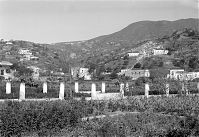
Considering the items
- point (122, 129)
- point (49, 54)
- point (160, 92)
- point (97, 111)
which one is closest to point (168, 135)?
point (122, 129)

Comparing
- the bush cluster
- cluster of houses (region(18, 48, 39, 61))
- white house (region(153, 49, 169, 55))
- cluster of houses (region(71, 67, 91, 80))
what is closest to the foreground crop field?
the bush cluster

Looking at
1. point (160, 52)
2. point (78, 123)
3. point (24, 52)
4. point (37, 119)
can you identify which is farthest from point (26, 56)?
point (37, 119)

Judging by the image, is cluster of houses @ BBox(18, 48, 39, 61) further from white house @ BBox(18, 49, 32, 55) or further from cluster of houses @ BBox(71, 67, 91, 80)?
cluster of houses @ BBox(71, 67, 91, 80)

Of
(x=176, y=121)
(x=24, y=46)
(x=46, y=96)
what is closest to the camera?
(x=176, y=121)

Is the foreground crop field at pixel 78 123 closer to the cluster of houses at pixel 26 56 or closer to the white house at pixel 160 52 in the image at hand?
the cluster of houses at pixel 26 56

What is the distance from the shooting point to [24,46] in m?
125

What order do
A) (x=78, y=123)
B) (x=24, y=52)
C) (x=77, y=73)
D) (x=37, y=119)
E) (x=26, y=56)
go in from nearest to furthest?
(x=37, y=119) → (x=78, y=123) → (x=77, y=73) → (x=26, y=56) → (x=24, y=52)

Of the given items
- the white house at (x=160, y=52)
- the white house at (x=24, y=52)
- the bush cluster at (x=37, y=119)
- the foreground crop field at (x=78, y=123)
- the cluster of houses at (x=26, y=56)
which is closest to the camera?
the bush cluster at (x=37, y=119)

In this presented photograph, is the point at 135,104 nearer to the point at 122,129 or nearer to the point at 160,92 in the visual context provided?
the point at 122,129

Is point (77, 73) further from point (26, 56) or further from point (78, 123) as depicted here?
point (78, 123)

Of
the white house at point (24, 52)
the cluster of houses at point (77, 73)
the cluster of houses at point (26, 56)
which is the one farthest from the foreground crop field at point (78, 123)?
the white house at point (24, 52)

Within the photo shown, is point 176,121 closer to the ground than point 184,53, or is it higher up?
closer to the ground

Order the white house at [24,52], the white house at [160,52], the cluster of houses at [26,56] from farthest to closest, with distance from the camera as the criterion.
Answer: the white house at [24,52] → the white house at [160,52] → the cluster of houses at [26,56]

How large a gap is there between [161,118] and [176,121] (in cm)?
85
